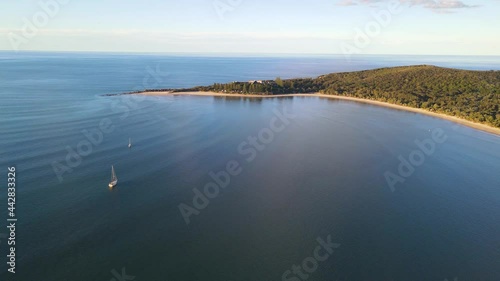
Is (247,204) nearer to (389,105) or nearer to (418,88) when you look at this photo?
(389,105)

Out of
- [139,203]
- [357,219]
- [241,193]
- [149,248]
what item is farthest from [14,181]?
[357,219]

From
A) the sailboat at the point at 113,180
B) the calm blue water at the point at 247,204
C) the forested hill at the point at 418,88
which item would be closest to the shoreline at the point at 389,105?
the forested hill at the point at 418,88

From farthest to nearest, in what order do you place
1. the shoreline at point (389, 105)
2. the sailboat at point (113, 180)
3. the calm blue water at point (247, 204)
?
the shoreline at point (389, 105) → the sailboat at point (113, 180) → the calm blue water at point (247, 204)

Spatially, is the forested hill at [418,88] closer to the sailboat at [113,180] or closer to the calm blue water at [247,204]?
the calm blue water at [247,204]

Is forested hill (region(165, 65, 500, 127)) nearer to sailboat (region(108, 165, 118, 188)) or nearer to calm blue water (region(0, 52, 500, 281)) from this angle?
calm blue water (region(0, 52, 500, 281))

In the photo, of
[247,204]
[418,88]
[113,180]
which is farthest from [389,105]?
[113,180]

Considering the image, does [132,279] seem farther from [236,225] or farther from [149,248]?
[236,225]
